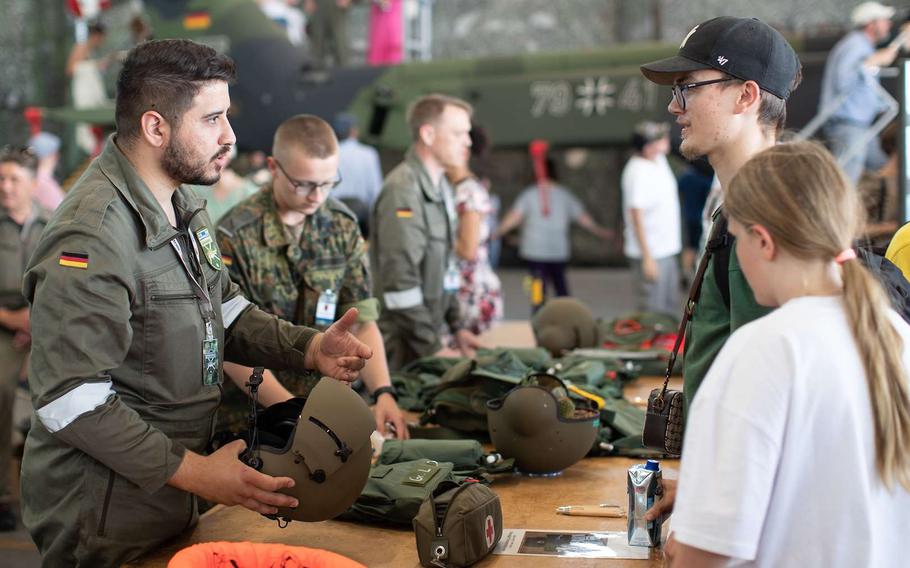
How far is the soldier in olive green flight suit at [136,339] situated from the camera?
1839mm

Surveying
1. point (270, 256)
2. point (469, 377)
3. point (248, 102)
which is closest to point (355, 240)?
point (270, 256)

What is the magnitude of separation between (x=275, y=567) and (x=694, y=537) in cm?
82

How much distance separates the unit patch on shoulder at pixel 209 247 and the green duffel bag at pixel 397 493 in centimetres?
59

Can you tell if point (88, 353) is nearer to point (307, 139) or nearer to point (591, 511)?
point (591, 511)

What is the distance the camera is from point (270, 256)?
3.00 m

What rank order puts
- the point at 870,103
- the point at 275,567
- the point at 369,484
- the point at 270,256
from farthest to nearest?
1. the point at 870,103
2. the point at 270,256
3. the point at 369,484
4. the point at 275,567

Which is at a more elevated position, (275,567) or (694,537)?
(694,537)

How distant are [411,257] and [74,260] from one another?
82.6 inches

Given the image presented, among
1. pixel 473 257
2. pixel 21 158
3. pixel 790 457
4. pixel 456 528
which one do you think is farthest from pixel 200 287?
pixel 21 158

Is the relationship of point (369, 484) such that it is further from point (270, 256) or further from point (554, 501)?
point (270, 256)

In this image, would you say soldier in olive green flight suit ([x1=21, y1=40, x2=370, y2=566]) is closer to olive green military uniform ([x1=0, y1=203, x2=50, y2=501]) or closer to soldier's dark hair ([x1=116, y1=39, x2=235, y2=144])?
soldier's dark hair ([x1=116, y1=39, x2=235, y2=144])

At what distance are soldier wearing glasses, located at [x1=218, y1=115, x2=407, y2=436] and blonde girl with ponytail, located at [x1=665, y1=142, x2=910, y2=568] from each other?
1587mm

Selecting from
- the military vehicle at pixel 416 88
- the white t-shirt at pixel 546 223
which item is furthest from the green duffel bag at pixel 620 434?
the military vehicle at pixel 416 88

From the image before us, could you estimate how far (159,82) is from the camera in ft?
6.66
